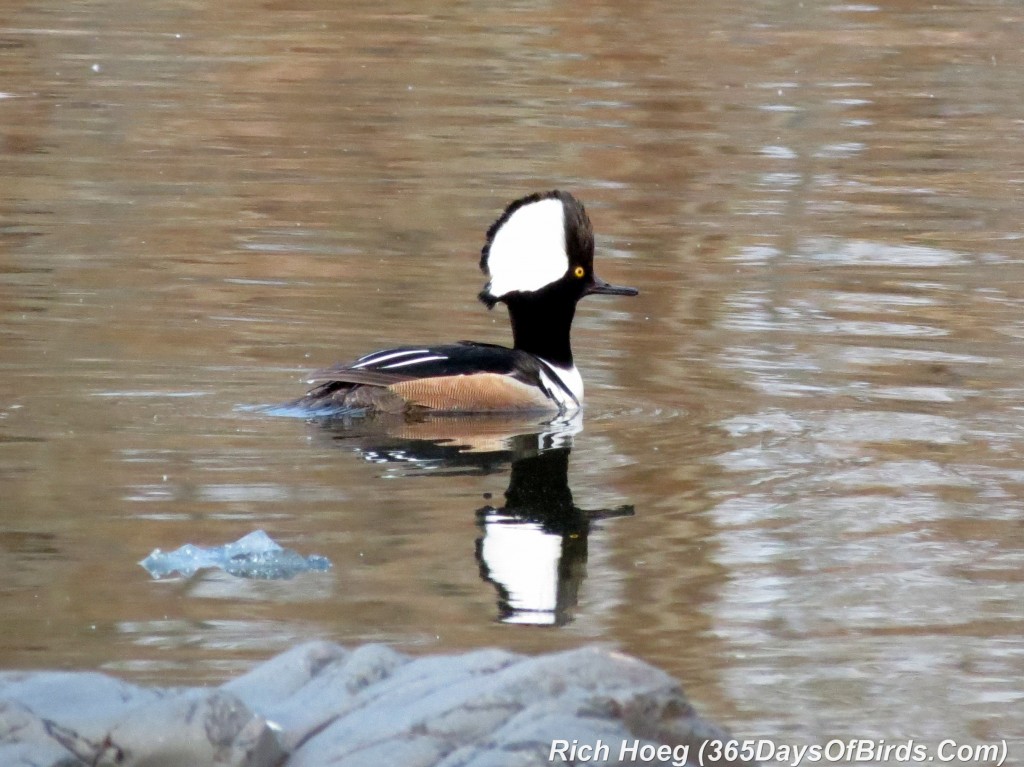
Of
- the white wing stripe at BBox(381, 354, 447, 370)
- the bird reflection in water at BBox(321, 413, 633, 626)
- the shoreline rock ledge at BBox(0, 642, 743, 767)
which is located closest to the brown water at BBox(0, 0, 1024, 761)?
the bird reflection in water at BBox(321, 413, 633, 626)

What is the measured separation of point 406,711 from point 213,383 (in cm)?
478

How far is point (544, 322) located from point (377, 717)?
5127mm

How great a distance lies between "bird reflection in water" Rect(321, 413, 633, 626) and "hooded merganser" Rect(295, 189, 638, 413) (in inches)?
4.4

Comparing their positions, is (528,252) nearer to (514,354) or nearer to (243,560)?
(514,354)

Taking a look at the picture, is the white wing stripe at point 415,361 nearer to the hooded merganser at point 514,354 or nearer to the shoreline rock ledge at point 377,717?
the hooded merganser at point 514,354

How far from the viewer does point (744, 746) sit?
4129mm

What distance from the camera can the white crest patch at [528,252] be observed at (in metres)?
8.44

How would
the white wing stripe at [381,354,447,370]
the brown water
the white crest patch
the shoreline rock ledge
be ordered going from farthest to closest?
the white crest patch, the white wing stripe at [381,354,447,370], the brown water, the shoreline rock ledge

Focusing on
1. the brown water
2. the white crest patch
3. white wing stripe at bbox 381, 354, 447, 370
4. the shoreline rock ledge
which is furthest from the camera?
the white crest patch

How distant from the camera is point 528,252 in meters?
8.47

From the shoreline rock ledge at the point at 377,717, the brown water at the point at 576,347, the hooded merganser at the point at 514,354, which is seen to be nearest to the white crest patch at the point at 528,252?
the hooded merganser at the point at 514,354

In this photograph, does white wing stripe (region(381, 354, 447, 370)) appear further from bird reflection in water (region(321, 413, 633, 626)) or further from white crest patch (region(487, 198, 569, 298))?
white crest patch (region(487, 198, 569, 298))

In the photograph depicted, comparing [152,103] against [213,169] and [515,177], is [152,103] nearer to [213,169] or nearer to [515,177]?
[213,169]

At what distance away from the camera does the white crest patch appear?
8.44 metres
